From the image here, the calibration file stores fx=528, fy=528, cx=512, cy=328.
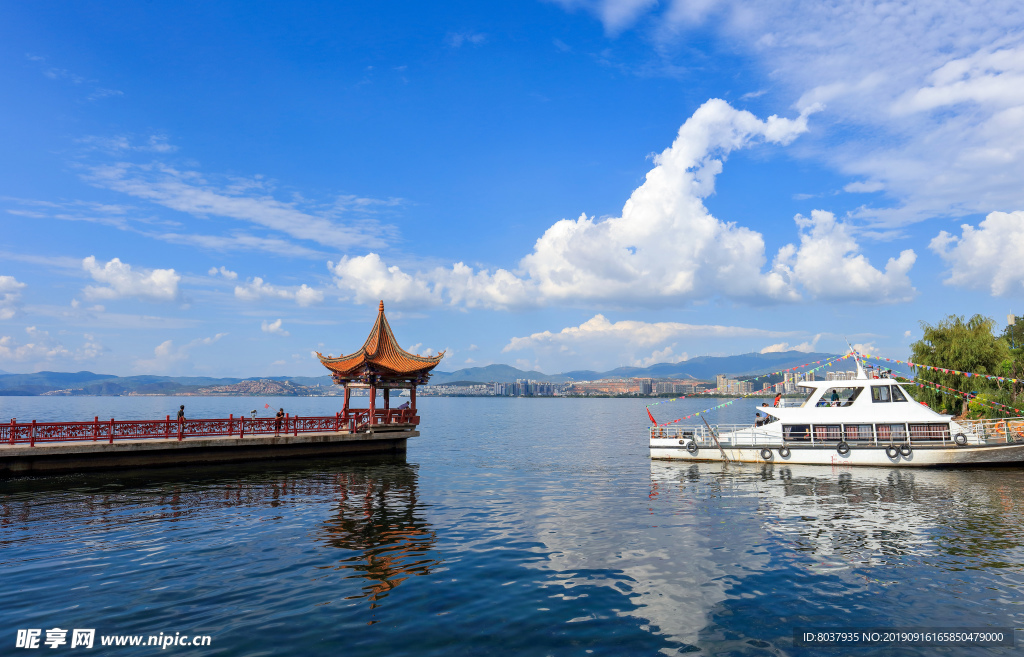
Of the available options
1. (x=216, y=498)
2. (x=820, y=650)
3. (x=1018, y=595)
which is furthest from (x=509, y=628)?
(x=216, y=498)

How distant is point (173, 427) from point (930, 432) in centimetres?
4079

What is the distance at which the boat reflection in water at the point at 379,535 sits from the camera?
477 inches

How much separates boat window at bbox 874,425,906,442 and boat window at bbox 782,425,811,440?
338cm

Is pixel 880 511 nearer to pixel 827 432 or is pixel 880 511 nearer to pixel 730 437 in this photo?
pixel 827 432

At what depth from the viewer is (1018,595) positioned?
10.7 metres

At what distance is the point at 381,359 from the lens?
3550 centimetres

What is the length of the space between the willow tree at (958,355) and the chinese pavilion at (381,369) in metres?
41.3

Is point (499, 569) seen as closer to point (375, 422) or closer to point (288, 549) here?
point (288, 549)

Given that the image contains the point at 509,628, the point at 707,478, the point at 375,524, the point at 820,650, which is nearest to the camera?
the point at 820,650

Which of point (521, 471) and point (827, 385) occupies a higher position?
point (827, 385)

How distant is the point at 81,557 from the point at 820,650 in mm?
16495

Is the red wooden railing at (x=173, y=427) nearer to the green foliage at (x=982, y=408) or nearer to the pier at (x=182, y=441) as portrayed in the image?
the pier at (x=182, y=441)

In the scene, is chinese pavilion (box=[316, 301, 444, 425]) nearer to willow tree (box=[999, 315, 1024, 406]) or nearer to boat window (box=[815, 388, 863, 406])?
boat window (box=[815, 388, 863, 406])

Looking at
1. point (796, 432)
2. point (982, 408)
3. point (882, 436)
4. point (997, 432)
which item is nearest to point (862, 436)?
point (882, 436)
